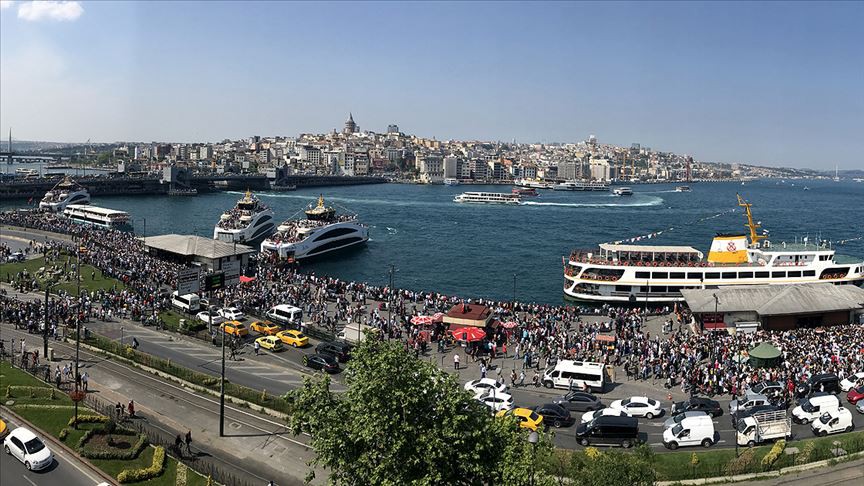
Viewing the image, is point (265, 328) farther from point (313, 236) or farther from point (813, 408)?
point (313, 236)

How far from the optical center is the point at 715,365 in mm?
21453

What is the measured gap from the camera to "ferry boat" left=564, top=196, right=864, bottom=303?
118 ft

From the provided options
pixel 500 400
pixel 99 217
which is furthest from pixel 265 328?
pixel 99 217

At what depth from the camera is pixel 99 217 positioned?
6462 centimetres

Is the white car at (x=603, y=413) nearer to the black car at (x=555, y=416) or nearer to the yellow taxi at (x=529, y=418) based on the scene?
the black car at (x=555, y=416)

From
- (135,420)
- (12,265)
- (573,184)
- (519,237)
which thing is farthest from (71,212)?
(573,184)

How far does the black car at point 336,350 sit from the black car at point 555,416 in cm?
721

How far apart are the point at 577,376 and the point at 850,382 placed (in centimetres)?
778

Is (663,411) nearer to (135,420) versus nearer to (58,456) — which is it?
Answer: (135,420)

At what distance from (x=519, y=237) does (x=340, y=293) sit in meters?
38.4

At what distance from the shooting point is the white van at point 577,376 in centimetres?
2000

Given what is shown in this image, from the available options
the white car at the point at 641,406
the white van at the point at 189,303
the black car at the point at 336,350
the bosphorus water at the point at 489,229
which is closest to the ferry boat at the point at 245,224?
the bosphorus water at the point at 489,229

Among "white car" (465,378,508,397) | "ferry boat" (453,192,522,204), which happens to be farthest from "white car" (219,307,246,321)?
"ferry boat" (453,192,522,204)

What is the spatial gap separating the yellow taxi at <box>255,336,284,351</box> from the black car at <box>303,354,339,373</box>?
166 cm
